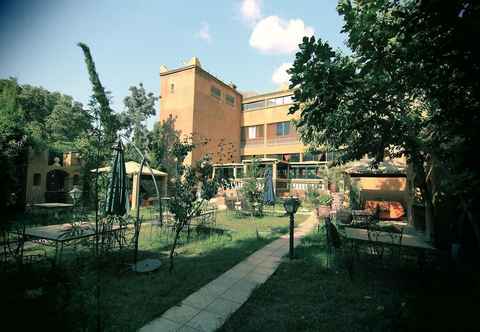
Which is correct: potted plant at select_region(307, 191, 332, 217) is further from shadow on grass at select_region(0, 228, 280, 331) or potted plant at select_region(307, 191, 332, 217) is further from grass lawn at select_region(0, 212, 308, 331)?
shadow on grass at select_region(0, 228, 280, 331)

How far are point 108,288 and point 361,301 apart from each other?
13.8 feet

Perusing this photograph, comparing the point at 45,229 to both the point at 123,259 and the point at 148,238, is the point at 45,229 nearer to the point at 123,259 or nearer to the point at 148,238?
the point at 123,259

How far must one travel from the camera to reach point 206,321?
3.05m

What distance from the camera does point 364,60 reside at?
3.42 meters

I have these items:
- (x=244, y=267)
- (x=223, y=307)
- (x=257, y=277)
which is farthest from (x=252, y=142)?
(x=223, y=307)

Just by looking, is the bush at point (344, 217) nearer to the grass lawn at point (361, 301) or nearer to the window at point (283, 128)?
the grass lawn at point (361, 301)

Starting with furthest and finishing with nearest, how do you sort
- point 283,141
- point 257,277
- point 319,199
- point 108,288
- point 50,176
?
1. point 283,141
2. point 50,176
3. point 319,199
4. point 257,277
5. point 108,288

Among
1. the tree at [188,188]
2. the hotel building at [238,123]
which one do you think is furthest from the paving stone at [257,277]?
the hotel building at [238,123]

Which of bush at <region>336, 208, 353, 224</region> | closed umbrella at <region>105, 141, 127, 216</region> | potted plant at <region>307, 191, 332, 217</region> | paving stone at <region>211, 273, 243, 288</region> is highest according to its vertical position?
closed umbrella at <region>105, 141, 127, 216</region>

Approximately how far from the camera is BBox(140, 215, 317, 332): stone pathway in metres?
2.95

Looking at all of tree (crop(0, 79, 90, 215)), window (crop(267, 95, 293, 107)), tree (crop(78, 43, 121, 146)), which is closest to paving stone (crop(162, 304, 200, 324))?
tree (crop(78, 43, 121, 146))

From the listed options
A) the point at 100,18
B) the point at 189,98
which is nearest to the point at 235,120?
the point at 189,98

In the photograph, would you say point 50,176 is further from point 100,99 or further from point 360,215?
point 360,215

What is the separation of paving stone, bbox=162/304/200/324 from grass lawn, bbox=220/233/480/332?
545 millimetres
